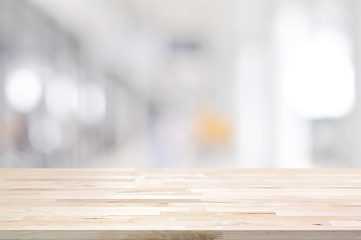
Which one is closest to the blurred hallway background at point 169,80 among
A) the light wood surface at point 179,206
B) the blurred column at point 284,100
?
the blurred column at point 284,100

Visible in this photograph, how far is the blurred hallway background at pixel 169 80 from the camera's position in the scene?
3.12 m

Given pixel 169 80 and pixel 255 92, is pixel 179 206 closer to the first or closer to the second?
pixel 169 80

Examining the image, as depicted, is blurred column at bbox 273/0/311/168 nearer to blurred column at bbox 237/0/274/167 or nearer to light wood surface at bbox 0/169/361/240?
blurred column at bbox 237/0/274/167

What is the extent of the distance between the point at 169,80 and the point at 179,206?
2860mm

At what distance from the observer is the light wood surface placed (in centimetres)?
40

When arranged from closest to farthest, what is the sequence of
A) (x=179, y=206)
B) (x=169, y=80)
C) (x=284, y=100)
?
(x=179, y=206)
(x=284, y=100)
(x=169, y=80)

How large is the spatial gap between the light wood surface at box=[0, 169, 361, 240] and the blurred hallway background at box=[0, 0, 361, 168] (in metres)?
2.31

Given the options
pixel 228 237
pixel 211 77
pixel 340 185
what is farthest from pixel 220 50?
pixel 228 237

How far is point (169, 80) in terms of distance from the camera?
332cm

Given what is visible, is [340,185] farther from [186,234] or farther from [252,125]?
[252,125]

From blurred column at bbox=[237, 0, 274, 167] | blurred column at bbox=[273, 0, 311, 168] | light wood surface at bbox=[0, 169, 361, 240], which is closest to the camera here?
light wood surface at bbox=[0, 169, 361, 240]

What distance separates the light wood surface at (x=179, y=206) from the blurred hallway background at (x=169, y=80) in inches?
91.1

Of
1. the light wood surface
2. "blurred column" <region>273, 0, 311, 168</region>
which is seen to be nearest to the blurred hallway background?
"blurred column" <region>273, 0, 311, 168</region>

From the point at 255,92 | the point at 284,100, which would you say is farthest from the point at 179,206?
the point at 255,92
